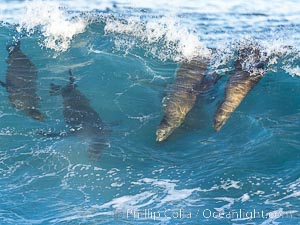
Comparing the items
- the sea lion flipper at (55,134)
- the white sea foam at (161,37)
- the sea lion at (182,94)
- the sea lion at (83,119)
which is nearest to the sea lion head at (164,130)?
the sea lion at (182,94)

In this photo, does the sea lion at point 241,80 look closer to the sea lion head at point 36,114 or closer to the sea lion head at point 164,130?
the sea lion head at point 164,130

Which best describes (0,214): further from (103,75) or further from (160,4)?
(160,4)

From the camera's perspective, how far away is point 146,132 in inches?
403

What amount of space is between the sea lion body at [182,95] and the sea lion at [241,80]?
0.60m

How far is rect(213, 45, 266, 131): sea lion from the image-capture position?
34.6ft

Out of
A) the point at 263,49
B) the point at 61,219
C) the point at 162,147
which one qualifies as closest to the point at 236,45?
the point at 263,49

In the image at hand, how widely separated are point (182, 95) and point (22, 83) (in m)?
3.39

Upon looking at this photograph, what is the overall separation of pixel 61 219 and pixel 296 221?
3513mm

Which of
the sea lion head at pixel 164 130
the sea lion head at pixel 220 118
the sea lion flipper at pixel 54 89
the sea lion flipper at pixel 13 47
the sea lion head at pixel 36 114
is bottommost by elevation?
the sea lion head at pixel 164 130

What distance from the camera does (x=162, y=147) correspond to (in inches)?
385

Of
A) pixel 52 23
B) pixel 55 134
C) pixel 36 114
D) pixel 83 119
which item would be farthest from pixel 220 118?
pixel 52 23

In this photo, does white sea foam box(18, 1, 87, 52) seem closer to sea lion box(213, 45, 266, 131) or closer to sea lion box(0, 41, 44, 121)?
sea lion box(0, 41, 44, 121)

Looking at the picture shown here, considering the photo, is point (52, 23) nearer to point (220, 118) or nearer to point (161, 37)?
point (161, 37)

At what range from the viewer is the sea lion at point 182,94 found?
1016 centimetres
